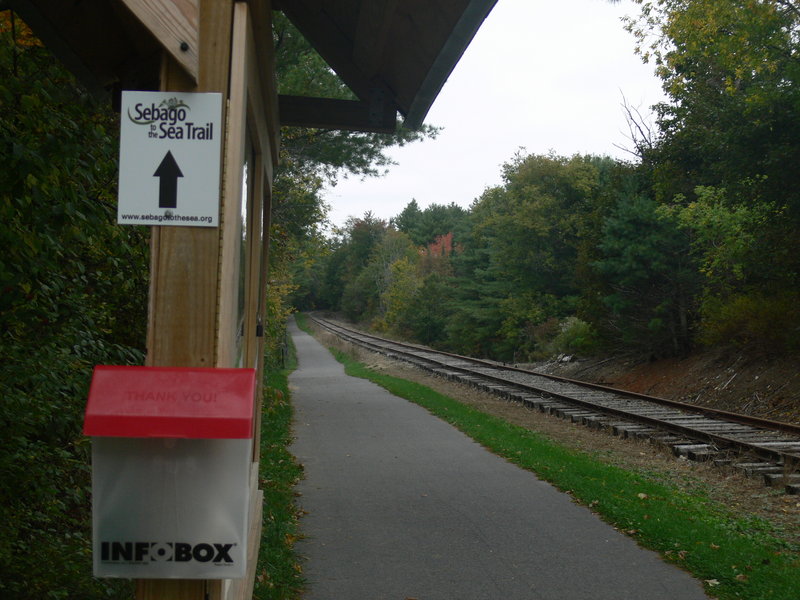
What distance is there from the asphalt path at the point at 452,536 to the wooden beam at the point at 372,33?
12.3 ft

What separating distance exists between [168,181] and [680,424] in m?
12.4

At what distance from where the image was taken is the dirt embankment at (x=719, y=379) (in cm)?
1856

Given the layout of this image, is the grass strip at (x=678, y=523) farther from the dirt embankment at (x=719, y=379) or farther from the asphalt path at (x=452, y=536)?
the dirt embankment at (x=719, y=379)

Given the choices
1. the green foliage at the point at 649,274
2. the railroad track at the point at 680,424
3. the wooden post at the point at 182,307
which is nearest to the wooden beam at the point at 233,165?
the wooden post at the point at 182,307

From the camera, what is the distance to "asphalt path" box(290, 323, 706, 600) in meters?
5.75

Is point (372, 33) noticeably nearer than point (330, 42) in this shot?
Yes

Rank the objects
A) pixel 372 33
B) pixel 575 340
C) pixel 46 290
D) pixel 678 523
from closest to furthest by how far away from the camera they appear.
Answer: pixel 46 290
pixel 372 33
pixel 678 523
pixel 575 340

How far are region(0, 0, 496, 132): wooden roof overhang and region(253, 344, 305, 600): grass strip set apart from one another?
134 inches

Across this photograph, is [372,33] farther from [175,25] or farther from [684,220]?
[684,220]

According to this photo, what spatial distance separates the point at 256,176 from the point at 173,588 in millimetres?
2383

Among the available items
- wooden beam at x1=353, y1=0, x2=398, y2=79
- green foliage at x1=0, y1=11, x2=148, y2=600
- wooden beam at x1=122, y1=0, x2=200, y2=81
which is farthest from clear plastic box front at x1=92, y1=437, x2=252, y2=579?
wooden beam at x1=353, y1=0, x2=398, y2=79

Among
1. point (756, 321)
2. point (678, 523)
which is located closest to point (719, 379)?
point (756, 321)

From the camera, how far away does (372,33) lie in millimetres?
4867

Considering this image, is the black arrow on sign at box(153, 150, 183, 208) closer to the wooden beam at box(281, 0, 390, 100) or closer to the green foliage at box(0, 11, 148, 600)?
the green foliage at box(0, 11, 148, 600)
